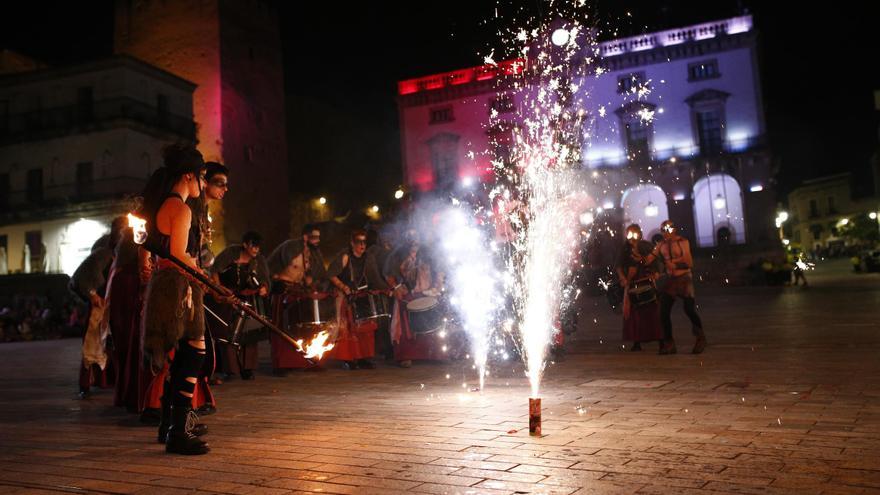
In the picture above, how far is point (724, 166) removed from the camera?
42812mm

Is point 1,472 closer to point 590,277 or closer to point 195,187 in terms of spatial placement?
point 195,187

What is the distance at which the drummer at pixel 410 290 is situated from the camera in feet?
32.9

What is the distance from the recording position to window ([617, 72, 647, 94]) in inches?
1719

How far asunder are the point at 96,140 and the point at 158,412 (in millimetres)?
37204

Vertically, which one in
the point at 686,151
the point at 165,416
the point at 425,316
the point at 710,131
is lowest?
the point at 165,416

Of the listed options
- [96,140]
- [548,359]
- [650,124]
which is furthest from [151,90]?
[548,359]

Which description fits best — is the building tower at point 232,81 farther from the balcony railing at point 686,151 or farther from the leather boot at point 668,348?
the leather boot at point 668,348

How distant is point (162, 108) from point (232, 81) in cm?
501

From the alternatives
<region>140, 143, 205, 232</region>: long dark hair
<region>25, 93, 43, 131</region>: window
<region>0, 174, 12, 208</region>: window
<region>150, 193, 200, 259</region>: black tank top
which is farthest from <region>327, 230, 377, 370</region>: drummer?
<region>0, 174, 12, 208</region>: window

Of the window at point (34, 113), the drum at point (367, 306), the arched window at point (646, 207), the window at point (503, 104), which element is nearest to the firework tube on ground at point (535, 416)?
the drum at point (367, 306)

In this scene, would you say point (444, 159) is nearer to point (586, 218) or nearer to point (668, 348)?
point (586, 218)

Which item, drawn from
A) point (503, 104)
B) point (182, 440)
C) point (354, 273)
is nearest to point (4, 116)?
point (503, 104)

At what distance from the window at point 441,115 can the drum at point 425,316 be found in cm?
3791

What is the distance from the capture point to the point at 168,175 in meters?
5.11
